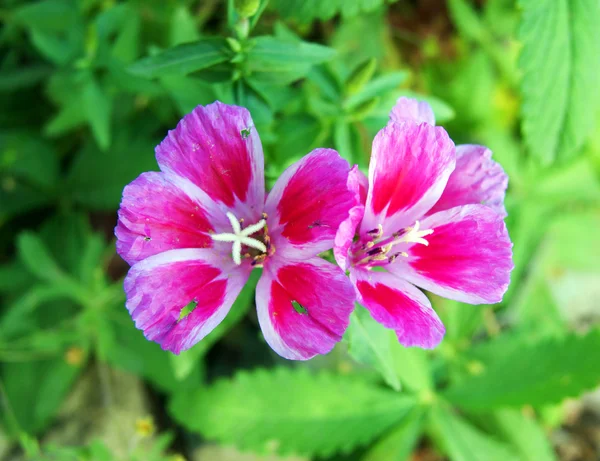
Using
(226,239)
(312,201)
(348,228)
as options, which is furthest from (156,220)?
(348,228)

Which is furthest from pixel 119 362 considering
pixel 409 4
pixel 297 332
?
pixel 409 4

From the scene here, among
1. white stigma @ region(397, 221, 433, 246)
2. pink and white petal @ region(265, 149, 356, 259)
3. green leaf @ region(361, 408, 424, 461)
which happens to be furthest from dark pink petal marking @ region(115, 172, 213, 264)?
green leaf @ region(361, 408, 424, 461)

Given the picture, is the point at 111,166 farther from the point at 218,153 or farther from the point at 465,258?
the point at 465,258

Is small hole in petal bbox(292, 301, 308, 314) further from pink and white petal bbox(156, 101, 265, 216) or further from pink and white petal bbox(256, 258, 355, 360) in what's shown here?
pink and white petal bbox(156, 101, 265, 216)

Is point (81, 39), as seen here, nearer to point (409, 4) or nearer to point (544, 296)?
point (409, 4)

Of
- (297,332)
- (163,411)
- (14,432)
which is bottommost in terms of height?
(163,411)

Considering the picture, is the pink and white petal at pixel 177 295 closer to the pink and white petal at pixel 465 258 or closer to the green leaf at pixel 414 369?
the pink and white petal at pixel 465 258
